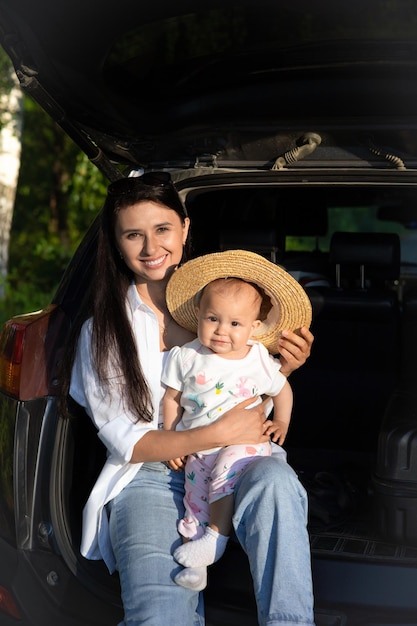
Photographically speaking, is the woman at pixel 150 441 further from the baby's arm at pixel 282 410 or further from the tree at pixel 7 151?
the tree at pixel 7 151

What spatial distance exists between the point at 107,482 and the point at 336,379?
58.5 inches

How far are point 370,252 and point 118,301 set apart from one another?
1.43m

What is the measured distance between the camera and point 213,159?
9.81 feet

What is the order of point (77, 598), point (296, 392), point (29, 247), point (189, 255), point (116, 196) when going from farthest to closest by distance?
point (29, 247) < point (296, 392) < point (189, 255) < point (116, 196) < point (77, 598)

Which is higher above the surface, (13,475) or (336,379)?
(336,379)

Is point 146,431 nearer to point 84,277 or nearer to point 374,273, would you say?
point 84,277

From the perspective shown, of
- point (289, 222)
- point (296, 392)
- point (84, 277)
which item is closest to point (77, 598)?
point (84, 277)

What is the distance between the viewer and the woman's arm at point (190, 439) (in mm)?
2521

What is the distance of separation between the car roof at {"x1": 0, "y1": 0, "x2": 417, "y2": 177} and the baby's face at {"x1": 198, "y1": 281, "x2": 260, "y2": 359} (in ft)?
1.93

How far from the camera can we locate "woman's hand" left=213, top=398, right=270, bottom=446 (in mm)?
2533

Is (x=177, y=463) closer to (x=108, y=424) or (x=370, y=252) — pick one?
(x=108, y=424)

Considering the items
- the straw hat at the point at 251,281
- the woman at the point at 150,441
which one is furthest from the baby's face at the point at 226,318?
the woman at the point at 150,441

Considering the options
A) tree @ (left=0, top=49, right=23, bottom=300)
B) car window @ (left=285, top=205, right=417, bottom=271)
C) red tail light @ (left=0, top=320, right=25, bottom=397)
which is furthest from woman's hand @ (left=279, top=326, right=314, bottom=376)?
tree @ (left=0, top=49, right=23, bottom=300)

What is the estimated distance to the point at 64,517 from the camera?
8.57ft
